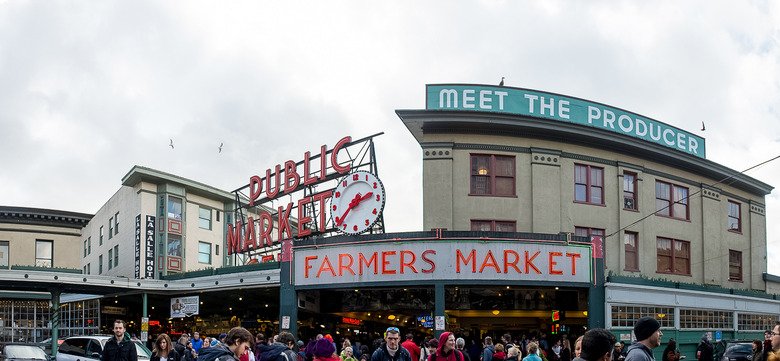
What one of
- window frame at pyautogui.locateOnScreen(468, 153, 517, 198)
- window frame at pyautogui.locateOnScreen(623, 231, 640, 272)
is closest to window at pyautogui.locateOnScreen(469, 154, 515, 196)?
window frame at pyautogui.locateOnScreen(468, 153, 517, 198)

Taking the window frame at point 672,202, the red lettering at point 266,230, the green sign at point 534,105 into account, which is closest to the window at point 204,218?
the red lettering at point 266,230

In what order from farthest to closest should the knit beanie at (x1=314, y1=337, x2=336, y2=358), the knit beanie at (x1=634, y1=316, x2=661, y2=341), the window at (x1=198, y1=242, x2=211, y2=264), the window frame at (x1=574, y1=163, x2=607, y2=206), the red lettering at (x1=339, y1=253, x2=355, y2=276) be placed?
the window at (x1=198, y1=242, x2=211, y2=264), the window frame at (x1=574, y1=163, x2=607, y2=206), the red lettering at (x1=339, y1=253, x2=355, y2=276), the knit beanie at (x1=314, y1=337, x2=336, y2=358), the knit beanie at (x1=634, y1=316, x2=661, y2=341)

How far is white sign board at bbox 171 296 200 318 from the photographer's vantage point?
35.4 metres

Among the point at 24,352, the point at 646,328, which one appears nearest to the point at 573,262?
the point at 24,352

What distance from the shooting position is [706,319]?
1314 inches

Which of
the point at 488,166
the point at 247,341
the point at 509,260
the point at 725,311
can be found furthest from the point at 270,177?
the point at 247,341

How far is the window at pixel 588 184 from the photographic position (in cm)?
3344

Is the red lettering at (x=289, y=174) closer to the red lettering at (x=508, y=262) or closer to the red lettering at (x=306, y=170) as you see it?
the red lettering at (x=306, y=170)

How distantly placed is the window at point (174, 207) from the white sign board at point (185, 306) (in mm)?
11840

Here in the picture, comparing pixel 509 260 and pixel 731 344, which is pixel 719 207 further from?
pixel 509 260

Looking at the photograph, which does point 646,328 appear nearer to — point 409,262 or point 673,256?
point 409,262

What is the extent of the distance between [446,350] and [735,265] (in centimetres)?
3238

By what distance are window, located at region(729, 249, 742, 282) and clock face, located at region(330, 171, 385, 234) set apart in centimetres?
1951

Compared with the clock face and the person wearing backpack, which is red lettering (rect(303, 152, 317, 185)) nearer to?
the clock face
